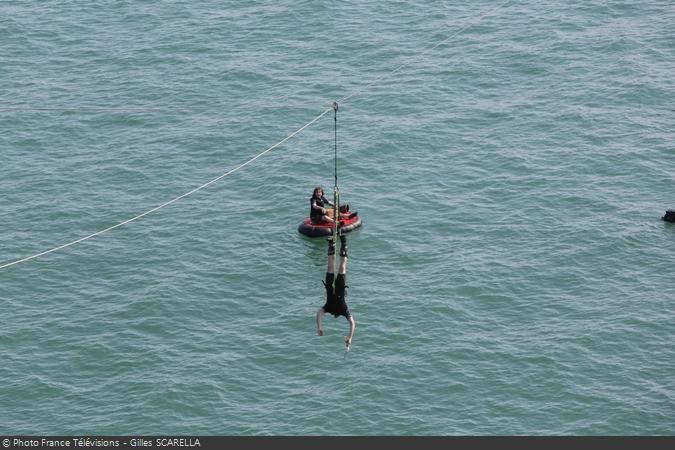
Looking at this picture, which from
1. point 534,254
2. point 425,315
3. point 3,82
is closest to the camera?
point 425,315

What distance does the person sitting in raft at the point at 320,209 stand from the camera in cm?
6850

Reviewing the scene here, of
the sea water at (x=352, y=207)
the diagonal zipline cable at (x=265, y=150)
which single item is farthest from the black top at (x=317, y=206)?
the diagonal zipline cable at (x=265, y=150)

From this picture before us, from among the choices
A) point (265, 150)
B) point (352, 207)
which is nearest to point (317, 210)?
point (352, 207)

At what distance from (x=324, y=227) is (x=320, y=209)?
1.00 m

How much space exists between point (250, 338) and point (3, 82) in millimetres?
37641

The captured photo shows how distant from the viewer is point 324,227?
68.9m

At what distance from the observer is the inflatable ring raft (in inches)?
2704

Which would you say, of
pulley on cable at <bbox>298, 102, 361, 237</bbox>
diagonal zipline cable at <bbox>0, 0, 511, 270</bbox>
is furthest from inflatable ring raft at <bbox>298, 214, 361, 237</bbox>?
diagonal zipline cable at <bbox>0, 0, 511, 270</bbox>

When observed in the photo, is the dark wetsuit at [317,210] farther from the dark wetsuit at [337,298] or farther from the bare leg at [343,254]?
the bare leg at [343,254]

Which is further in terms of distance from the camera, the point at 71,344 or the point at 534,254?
the point at 534,254

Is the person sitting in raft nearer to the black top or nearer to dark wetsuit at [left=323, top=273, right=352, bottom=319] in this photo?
the black top

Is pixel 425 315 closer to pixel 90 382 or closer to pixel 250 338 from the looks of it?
pixel 250 338
